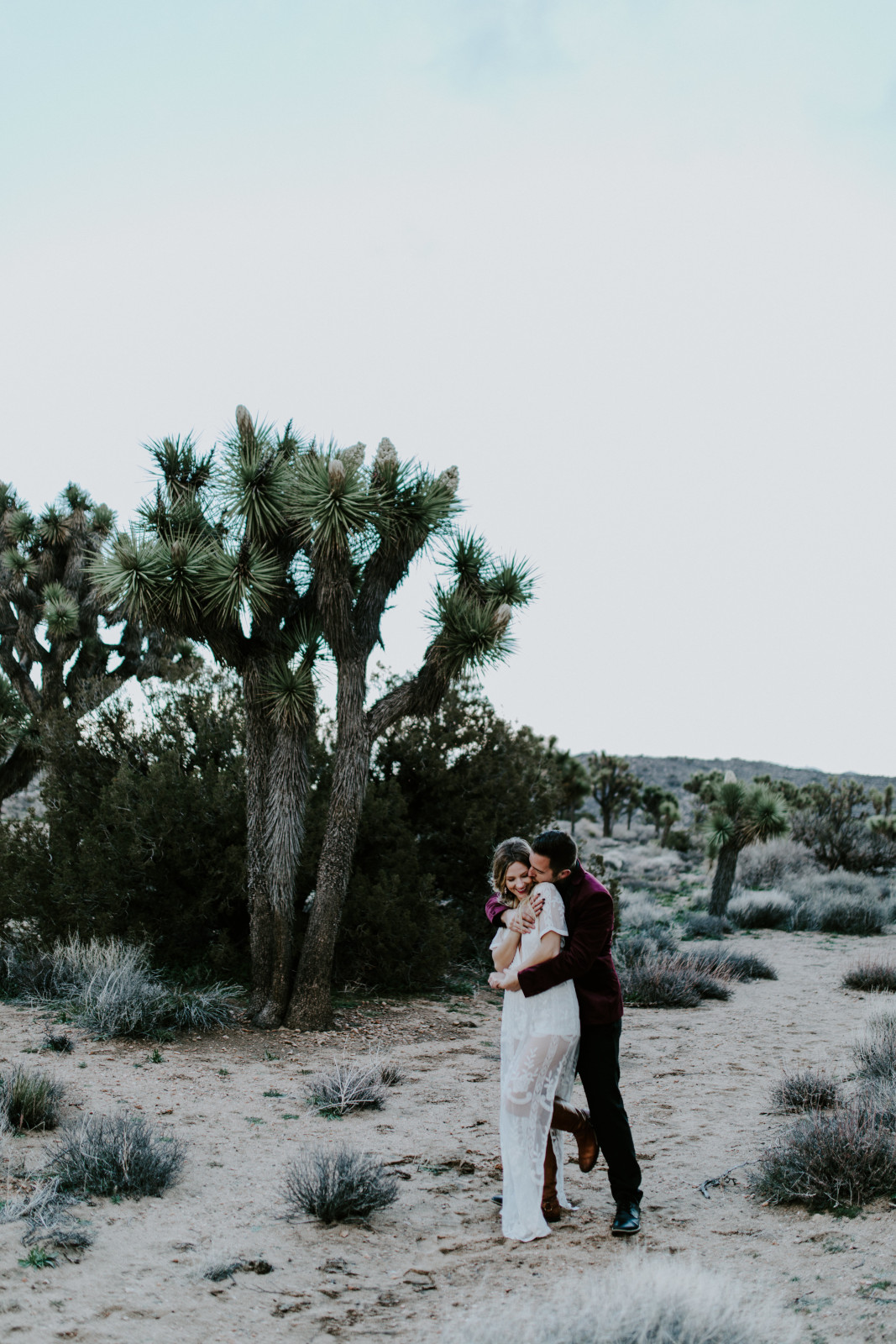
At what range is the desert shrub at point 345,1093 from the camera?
7125 millimetres

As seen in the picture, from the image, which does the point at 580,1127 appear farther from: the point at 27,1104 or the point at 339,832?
the point at 339,832

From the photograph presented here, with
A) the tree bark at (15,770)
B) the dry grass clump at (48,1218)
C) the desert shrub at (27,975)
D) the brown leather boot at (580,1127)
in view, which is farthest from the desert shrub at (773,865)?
the dry grass clump at (48,1218)

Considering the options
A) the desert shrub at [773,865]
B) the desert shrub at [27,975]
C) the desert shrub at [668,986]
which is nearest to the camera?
the desert shrub at [27,975]

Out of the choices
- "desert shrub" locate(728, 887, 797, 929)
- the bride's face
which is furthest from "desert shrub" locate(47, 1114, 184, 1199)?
"desert shrub" locate(728, 887, 797, 929)

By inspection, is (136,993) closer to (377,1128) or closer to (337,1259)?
(377,1128)

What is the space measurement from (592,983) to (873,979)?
30.4 ft

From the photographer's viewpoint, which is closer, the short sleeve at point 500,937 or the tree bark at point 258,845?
the short sleeve at point 500,937

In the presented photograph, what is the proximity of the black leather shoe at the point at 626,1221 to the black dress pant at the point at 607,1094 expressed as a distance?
9 centimetres

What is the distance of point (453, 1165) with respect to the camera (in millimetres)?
6004

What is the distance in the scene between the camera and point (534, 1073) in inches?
174

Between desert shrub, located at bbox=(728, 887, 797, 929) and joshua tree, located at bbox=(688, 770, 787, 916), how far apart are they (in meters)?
0.29

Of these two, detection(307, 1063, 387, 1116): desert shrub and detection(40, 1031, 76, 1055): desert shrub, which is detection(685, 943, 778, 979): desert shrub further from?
detection(40, 1031, 76, 1055): desert shrub

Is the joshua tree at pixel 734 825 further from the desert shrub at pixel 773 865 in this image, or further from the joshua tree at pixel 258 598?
the joshua tree at pixel 258 598

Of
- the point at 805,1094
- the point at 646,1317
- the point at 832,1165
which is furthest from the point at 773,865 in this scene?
the point at 646,1317
